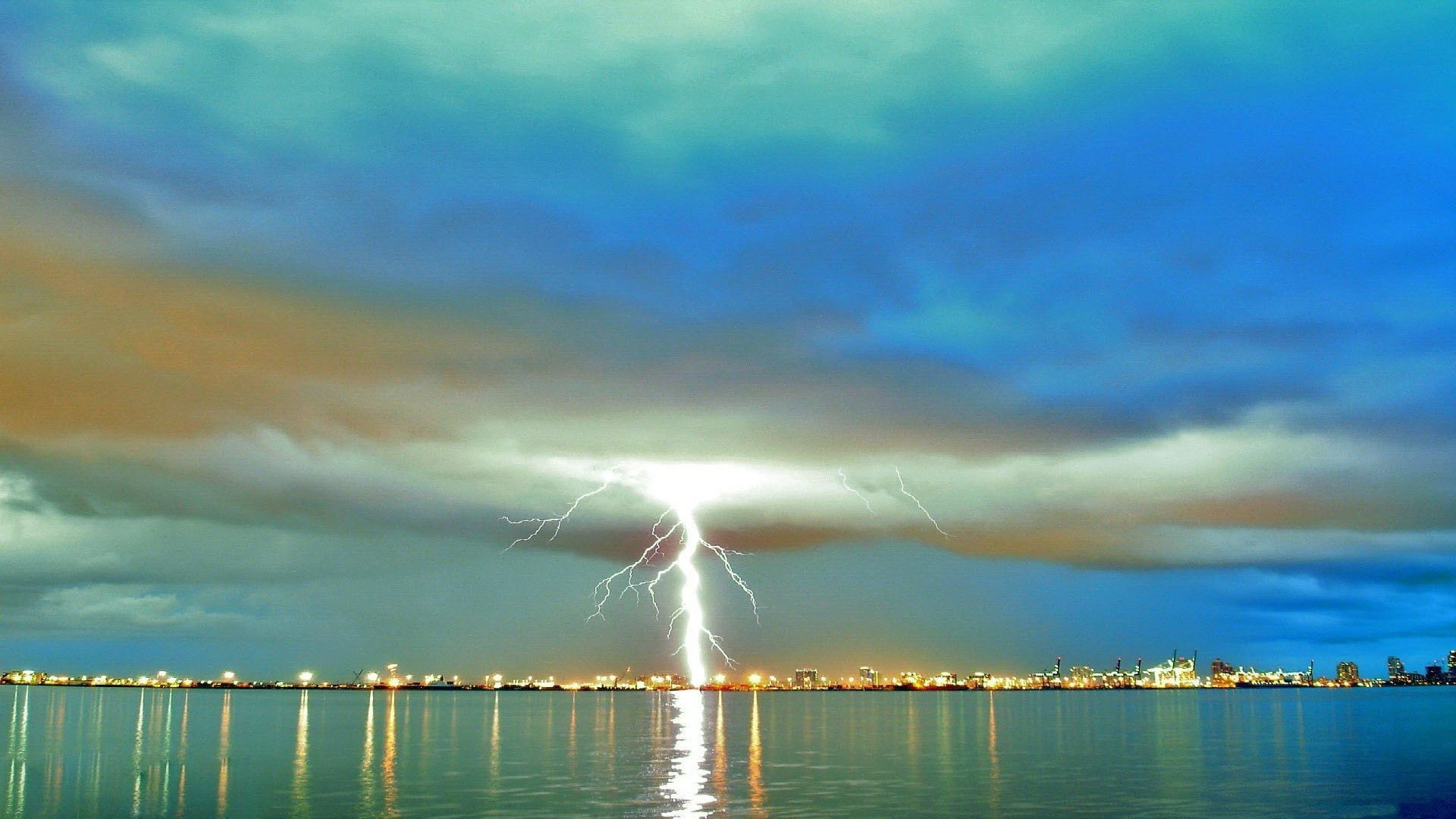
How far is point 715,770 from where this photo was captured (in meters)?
76.0

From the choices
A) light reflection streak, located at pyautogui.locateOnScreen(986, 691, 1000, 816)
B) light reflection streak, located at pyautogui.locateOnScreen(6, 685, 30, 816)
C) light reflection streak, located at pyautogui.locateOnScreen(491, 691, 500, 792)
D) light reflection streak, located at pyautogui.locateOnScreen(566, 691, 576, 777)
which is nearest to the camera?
light reflection streak, located at pyautogui.locateOnScreen(6, 685, 30, 816)

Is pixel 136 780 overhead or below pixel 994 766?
overhead

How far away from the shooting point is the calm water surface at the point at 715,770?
186ft

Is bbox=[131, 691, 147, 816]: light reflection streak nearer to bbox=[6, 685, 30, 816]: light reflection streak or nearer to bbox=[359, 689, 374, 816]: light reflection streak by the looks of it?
bbox=[6, 685, 30, 816]: light reflection streak

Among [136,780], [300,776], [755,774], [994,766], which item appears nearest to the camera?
[136,780]

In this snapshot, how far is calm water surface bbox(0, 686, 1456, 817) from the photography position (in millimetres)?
56688

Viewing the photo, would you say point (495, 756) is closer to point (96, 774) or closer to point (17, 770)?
point (96, 774)

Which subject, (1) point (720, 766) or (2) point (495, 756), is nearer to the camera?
(1) point (720, 766)

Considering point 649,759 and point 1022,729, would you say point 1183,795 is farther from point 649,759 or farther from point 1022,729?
point 1022,729

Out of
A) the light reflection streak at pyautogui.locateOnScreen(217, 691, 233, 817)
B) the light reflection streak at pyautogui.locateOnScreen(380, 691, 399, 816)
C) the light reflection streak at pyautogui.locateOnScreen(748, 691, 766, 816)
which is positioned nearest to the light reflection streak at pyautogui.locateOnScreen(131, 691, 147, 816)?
the light reflection streak at pyautogui.locateOnScreen(217, 691, 233, 817)

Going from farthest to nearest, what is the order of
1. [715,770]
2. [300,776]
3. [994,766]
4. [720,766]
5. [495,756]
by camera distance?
[495,756] → [994,766] → [720,766] → [715,770] → [300,776]

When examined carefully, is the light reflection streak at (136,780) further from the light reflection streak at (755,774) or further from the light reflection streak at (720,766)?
the light reflection streak at (755,774)

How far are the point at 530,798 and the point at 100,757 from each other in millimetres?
44889

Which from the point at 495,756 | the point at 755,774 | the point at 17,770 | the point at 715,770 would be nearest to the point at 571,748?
the point at 495,756
